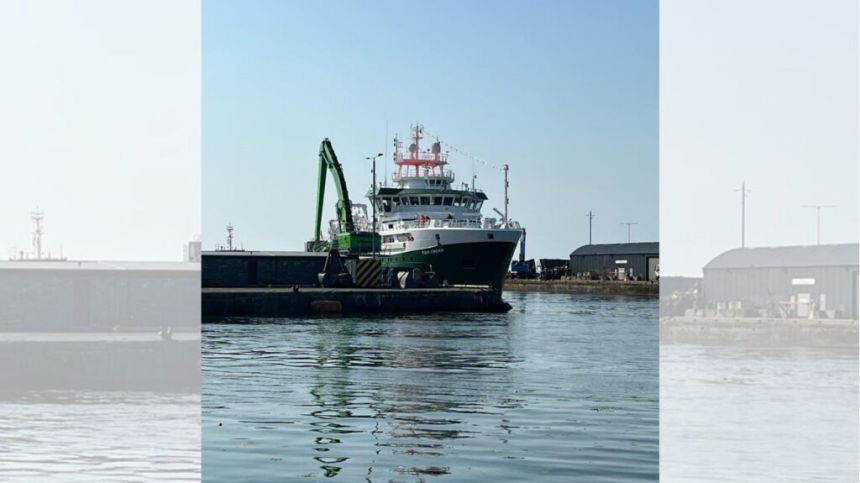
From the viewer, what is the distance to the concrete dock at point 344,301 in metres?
33.9

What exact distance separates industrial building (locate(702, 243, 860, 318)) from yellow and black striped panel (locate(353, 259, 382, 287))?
10.3m

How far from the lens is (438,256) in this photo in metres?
46.3

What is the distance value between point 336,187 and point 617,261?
25041mm

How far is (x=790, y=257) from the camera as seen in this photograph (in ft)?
123

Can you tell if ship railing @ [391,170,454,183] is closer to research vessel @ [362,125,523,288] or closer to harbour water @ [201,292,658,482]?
research vessel @ [362,125,523,288]

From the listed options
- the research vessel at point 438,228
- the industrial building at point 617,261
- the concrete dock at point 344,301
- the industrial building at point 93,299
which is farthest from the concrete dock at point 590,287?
the industrial building at point 93,299

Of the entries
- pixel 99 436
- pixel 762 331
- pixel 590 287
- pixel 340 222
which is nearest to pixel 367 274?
pixel 762 331

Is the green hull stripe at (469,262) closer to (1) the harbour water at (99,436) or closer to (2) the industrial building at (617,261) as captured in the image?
(2) the industrial building at (617,261)

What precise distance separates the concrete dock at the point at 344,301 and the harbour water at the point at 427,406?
6.54m

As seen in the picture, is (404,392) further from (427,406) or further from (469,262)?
(469,262)

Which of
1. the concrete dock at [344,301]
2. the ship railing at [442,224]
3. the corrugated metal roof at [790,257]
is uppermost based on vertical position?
the ship railing at [442,224]

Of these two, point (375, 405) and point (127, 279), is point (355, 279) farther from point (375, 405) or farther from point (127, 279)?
point (375, 405)

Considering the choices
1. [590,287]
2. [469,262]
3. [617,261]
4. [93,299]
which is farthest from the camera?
[617,261]

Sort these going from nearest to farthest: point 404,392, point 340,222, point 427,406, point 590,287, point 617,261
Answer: point 427,406, point 404,392, point 340,222, point 590,287, point 617,261
